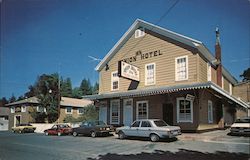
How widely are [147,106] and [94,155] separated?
10.2m

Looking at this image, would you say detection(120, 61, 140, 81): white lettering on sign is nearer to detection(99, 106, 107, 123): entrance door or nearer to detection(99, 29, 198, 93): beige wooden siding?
detection(99, 29, 198, 93): beige wooden siding

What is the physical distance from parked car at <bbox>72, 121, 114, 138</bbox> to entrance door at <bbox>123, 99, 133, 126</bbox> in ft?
8.11

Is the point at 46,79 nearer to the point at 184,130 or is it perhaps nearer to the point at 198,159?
the point at 198,159

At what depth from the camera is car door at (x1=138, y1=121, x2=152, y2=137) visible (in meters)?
13.7

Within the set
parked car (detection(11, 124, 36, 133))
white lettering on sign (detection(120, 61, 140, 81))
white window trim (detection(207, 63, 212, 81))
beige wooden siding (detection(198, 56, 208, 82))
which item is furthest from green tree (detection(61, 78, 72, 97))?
white window trim (detection(207, 63, 212, 81))

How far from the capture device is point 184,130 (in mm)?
16875

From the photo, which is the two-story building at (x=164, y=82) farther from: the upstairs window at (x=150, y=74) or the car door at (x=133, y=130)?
the car door at (x=133, y=130)

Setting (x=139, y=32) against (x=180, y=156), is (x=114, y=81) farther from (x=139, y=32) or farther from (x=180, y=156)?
(x=180, y=156)

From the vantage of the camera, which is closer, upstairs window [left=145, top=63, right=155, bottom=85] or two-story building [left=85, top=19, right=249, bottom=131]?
two-story building [left=85, top=19, right=249, bottom=131]

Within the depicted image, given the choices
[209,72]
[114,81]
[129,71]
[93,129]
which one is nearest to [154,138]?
[93,129]

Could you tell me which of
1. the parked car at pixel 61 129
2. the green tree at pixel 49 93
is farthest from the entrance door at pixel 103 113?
the green tree at pixel 49 93

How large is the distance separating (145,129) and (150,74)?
653 cm

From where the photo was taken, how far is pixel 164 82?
60.8 ft

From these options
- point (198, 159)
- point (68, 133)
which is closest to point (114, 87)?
point (68, 133)
